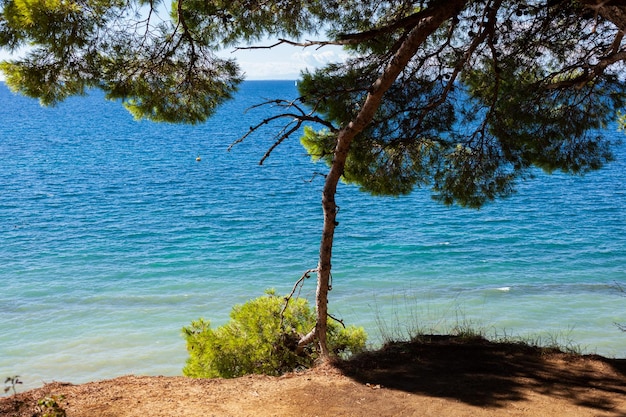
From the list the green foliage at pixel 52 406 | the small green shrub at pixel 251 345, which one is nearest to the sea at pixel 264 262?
the small green shrub at pixel 251 345

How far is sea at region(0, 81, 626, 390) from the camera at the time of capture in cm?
1172

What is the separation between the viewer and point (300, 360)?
22.2 ft

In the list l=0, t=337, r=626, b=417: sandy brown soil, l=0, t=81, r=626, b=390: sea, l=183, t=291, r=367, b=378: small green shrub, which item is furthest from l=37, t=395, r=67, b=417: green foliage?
l=0, t=81, r=626, b=390: sea

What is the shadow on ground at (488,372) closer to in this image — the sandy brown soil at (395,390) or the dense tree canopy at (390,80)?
the sandy brown soil at (395,390)

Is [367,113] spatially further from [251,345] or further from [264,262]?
[264,262]

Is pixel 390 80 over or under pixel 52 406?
over

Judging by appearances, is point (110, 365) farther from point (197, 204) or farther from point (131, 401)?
point (197, 204)

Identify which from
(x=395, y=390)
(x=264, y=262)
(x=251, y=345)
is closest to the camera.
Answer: (x=395, y=390)

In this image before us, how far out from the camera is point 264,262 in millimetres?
17219

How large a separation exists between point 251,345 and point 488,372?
8.58 ft

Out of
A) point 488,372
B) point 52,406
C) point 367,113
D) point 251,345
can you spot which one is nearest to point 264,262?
point 251,345

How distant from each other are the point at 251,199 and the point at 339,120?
19.8 metres

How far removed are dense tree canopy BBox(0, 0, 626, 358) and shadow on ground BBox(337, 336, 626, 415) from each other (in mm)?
942

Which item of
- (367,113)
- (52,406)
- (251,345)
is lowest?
(251,345)
